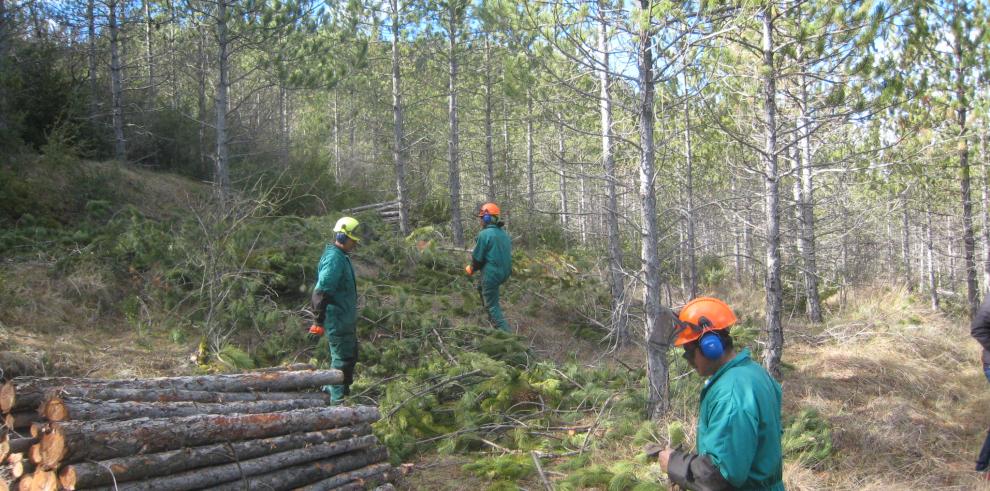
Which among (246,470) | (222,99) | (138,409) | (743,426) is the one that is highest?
(222,99)

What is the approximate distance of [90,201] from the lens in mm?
10867

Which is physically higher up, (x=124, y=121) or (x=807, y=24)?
(x=124, y=121)

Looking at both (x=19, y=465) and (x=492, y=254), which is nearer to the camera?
(x=19, y=465)

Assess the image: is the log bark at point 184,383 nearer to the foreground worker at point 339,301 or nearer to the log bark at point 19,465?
the log bark at point 19,465

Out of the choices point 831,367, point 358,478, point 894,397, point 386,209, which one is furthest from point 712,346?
point 386,209

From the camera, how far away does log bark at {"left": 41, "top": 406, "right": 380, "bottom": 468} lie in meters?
3.51

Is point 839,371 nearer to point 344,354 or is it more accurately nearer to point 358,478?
point 344,354

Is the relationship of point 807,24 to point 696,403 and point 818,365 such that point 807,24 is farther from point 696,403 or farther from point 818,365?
point 818,365

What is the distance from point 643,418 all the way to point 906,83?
465 centimetres

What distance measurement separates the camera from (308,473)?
4.47m

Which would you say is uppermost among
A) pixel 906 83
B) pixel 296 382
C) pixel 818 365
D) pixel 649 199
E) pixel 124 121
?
pixel 124 121

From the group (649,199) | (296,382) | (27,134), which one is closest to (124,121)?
(27,134)

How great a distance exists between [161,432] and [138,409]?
509 mm

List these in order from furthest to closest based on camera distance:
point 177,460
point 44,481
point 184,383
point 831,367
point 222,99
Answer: point 222,99 < point 831,367 < point 184,383 < point 177,460 < point 44,481
